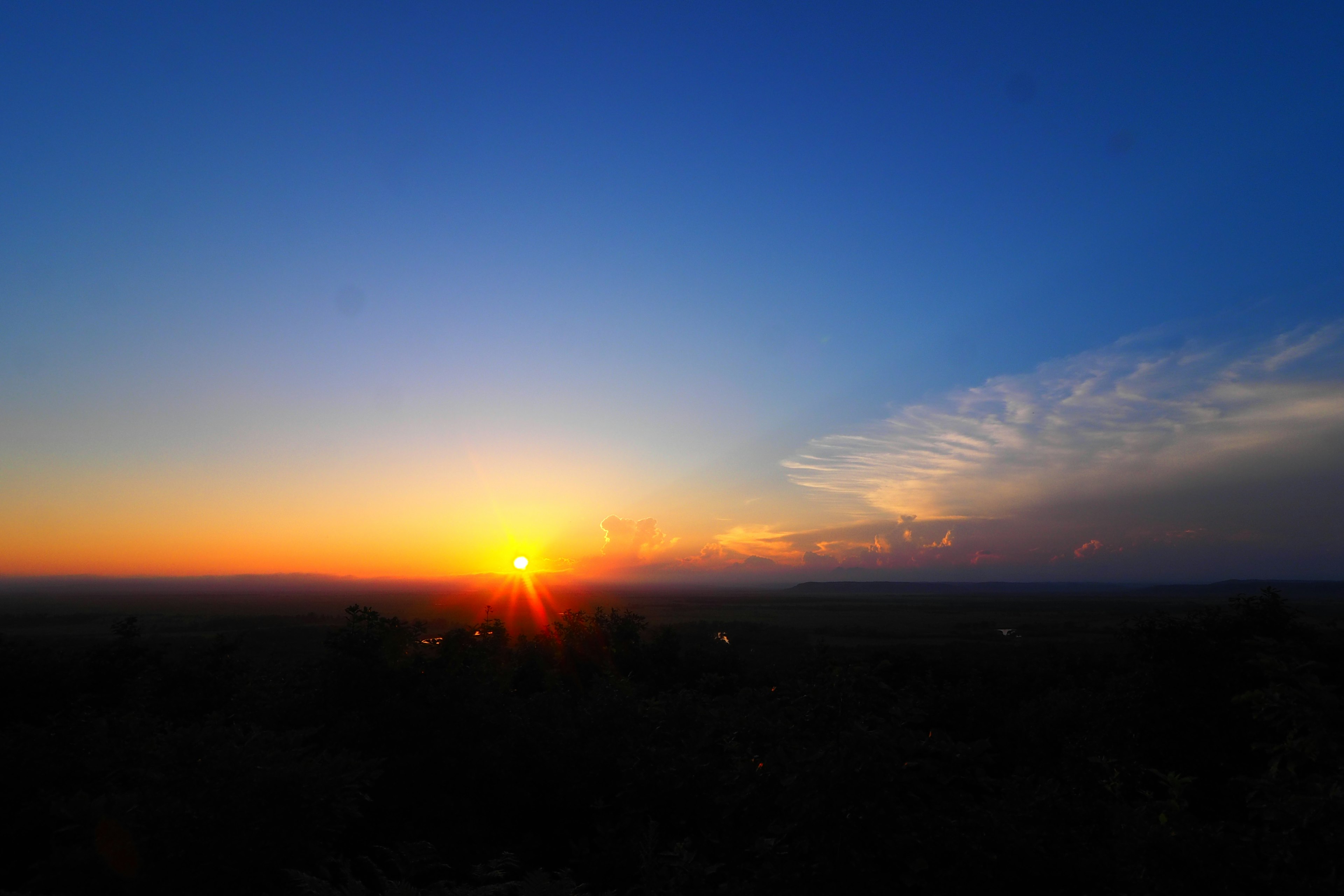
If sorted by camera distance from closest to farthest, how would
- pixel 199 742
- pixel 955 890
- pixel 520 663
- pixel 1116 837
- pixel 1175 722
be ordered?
pixel 955 890, pixel 1116 837, pixel 199 742, pixel 1175 722, pixel 520 663

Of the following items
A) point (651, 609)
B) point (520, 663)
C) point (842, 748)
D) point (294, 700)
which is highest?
point (842, 748)

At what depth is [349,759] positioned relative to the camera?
389 inches

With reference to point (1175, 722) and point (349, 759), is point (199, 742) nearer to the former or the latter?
point (349, 759)

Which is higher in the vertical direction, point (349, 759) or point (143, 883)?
point (349, 759)

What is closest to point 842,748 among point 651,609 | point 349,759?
point 349,759

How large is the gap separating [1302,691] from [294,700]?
17.2 meters

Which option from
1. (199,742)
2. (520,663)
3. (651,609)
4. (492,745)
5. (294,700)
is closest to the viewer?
(199,742)

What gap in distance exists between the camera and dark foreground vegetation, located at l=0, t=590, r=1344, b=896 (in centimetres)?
636

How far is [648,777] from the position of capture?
12289 millimetres

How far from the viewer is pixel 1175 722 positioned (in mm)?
16438

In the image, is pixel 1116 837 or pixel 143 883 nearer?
pixel 1116 837

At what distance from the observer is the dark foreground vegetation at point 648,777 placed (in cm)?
636

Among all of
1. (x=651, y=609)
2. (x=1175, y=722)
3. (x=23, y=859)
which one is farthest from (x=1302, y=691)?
(x=651, y=609)

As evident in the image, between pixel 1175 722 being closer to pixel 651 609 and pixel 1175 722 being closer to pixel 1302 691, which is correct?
pixel 1302 691
